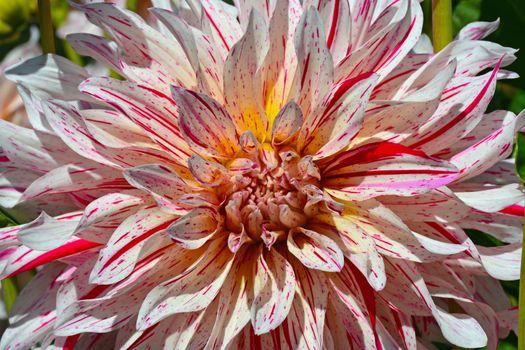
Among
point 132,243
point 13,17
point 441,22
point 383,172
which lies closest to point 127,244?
point 132,243

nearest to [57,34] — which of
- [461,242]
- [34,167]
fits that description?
[34,167]

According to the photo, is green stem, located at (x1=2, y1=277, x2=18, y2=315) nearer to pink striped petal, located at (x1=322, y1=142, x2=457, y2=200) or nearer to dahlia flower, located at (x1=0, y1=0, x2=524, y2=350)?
dahlia flower, located at (x1=0, y1=0, x2=524, y2=350)

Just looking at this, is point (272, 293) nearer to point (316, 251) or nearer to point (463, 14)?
point (316, 251)

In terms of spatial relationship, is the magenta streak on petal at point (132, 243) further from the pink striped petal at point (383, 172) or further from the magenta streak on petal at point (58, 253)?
the pink striped petal at point (383, 172)

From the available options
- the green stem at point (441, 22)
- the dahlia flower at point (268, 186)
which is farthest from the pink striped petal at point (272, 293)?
the green stem at point (441, 22)

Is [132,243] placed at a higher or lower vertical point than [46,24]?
lower

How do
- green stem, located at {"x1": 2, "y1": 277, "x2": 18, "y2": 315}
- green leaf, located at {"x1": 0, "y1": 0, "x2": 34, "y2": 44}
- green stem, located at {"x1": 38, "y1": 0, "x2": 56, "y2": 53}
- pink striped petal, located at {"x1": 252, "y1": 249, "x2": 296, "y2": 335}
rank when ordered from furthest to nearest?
green leaf, located at {"x1": 0, "y1": 0, "x2": 34, "y2": 44} → green stem, located at {"x1": 2, "y1": 277, "x2": 18, "y2": 315} → green stem, located at {"x1": 38, "y1": 0, "x2": 56, "y2": 53} → pink striped petal, located at {"x1": 252, "y1": 249, "x2": 296, "y2": 335}

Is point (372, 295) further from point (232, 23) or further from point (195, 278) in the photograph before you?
point (232, 23)

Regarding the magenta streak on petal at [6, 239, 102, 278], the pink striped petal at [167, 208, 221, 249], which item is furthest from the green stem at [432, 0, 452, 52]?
the magenta streak on petal at [6, 239, 102, 278]
